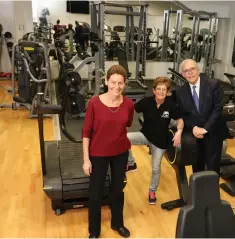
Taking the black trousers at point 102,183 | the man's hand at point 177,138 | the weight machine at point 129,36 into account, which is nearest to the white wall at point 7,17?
the weight machine at point 129,36

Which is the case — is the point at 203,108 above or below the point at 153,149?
above

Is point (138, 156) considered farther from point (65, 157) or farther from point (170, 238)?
point (170, 238)

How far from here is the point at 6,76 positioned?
8.73m

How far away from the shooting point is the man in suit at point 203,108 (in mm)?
2482

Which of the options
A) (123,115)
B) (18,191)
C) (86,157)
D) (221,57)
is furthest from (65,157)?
(221,57)

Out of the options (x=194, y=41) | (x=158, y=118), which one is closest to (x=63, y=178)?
(x=158, y=118)

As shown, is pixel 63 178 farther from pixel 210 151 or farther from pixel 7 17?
pixel 7 17

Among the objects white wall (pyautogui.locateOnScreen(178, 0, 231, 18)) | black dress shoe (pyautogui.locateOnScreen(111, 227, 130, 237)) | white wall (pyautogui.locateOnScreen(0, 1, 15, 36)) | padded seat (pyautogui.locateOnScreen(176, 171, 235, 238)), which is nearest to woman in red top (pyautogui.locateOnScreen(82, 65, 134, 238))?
black dress shoe (pyautogui.locateOnScreen(111, 227, 130, 237))

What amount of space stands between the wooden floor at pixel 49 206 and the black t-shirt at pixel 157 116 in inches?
27.0

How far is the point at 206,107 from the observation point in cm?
250

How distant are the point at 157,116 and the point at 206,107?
423 mm

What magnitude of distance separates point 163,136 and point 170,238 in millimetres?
868

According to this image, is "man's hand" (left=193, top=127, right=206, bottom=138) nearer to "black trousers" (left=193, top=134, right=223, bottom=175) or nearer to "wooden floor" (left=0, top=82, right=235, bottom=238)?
"black trousers" (left=193, top=134, right=223, bottom=175)

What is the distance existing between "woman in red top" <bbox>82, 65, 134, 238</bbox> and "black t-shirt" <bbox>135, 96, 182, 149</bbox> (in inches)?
18.0
